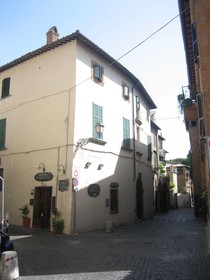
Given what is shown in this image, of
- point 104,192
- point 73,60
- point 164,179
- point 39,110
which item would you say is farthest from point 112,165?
point 164,179

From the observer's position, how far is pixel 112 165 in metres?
16.7

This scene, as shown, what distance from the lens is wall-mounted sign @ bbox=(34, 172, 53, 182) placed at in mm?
14000

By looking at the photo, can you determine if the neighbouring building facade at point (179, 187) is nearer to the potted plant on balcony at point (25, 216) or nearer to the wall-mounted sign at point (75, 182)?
the potted plant on balcony at point (25, 216)

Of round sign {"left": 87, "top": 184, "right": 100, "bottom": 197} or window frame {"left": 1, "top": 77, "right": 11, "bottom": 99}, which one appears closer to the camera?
round sign {"left": 87, "top": 184, "right": 100, "bottom": 197}

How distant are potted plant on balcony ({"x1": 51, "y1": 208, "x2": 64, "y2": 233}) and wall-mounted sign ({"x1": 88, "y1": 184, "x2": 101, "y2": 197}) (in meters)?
Answer: 1.94

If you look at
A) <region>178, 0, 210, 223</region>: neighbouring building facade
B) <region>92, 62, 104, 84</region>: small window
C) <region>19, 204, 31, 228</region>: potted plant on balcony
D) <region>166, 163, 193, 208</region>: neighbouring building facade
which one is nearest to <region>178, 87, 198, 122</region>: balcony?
<region>178, 0, 210, 223</region>: neighbouring building facade

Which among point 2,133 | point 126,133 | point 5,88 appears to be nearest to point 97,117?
point 126,133

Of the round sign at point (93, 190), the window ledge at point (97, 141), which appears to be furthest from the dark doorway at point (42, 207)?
the window ledge at point (97, 141)

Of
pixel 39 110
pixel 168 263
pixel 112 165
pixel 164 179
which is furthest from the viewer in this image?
pixel 164 179

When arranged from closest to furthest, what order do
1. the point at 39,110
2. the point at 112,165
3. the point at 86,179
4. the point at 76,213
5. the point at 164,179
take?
1. the point at 76,213
2. the point at 86,179
3. the point at 39,110
4. the point at 112,165
5. the point at 164,179

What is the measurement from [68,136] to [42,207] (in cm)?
377

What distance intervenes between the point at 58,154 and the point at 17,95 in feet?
17.0

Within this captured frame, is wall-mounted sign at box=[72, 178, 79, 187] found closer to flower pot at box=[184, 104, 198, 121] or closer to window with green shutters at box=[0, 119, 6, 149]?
window with green shutters at box=[0, 119, 6, 149]

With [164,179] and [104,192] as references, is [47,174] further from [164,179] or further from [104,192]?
[164,179]
